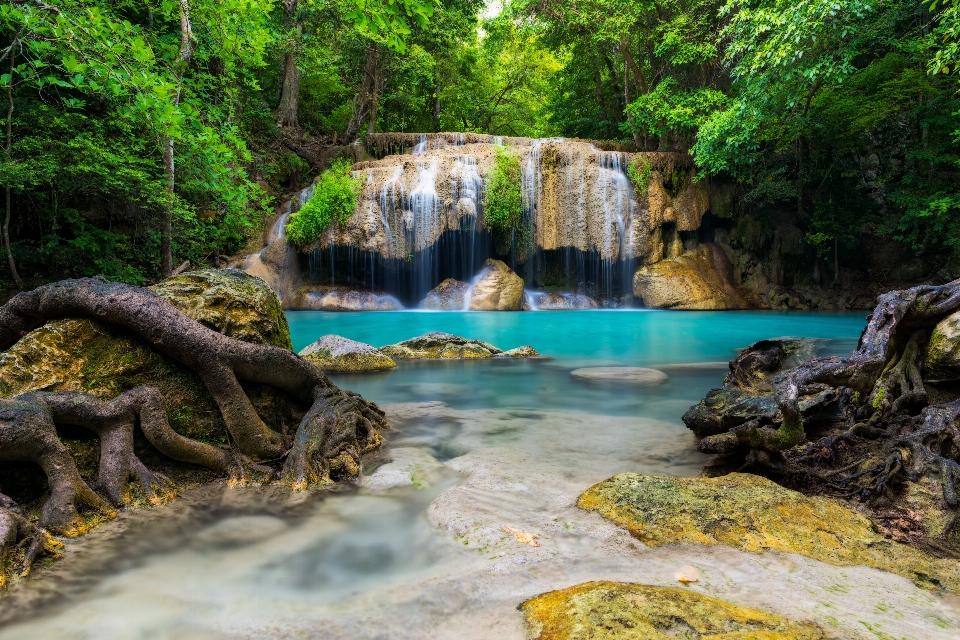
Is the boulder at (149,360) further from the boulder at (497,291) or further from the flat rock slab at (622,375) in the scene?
the boulder at (497,291)

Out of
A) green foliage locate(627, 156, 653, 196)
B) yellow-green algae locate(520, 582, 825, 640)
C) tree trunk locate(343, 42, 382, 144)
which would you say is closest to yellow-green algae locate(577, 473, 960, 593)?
yellow-green algae locate(520, 582, 825, 640)

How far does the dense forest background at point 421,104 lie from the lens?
7.22 metres

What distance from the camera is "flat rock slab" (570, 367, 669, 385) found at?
7.38 m

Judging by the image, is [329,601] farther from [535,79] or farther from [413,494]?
[535,79]

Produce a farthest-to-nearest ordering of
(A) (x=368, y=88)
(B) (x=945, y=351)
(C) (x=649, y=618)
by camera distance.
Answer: (A) (x=368, y=88)
(B) (x=945, y=351)
(C) (x=649, y=618)

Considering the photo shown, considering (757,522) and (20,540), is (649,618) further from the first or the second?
(20,540)

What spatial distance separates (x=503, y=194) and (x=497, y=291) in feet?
11.9

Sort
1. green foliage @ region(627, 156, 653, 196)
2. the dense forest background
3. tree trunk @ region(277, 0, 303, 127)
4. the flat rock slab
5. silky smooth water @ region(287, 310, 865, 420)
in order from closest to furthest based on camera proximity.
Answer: silky smooth water @ region(287, 310, 865, 420) < the dense forest background < the flat rock slab < green foliage @ region(627, 156, 653, 196) < tree trunk @ region(277, 0, 303, 127)

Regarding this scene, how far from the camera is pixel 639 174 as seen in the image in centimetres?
1991

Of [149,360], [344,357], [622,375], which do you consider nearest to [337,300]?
[344,357]

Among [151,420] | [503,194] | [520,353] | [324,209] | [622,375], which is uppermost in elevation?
[503,194]

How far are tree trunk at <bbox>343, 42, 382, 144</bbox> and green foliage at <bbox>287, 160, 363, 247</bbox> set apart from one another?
5113 mm

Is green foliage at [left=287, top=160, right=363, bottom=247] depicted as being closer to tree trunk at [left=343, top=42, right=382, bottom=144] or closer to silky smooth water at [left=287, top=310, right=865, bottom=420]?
silky smooth water at [left=287, top=310, right=865, bottom=420]

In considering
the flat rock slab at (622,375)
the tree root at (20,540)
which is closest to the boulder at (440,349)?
the flat rock slab at (622,375)
